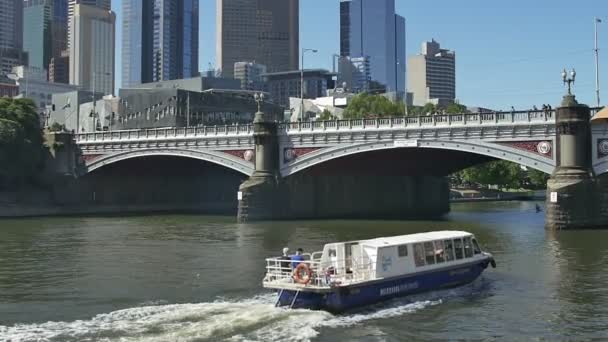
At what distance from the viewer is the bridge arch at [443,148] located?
6088 cm

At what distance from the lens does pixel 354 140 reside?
7050cm

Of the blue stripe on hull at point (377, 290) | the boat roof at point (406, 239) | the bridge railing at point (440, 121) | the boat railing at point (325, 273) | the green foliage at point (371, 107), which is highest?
the green foliage at point (371, 107)

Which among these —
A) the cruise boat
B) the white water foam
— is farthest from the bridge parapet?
the white water foam

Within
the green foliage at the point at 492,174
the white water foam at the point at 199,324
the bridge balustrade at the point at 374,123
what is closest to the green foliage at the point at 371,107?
the green foliage at the point at 492,174

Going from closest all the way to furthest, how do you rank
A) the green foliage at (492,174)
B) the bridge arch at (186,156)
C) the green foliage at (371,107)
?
1. the bridge arch at (186,156)
2. the green foliage at (371,107)
3. the green foliage at (492,174)

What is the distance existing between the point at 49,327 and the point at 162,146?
60.8 m

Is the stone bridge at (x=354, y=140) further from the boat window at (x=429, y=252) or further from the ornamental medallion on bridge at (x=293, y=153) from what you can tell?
the boat window at (x=429, y=252)

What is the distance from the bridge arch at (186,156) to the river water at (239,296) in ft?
71.4

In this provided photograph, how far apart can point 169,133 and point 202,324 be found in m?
61.5

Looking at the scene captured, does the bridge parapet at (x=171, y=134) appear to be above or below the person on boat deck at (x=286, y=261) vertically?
above

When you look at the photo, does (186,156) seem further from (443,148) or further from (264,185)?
(443,148)

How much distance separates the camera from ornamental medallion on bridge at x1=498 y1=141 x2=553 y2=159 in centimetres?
6006

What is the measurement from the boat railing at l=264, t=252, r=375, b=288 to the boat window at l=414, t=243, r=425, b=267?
8.84ft

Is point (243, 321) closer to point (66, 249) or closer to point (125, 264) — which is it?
point (125, 264)
